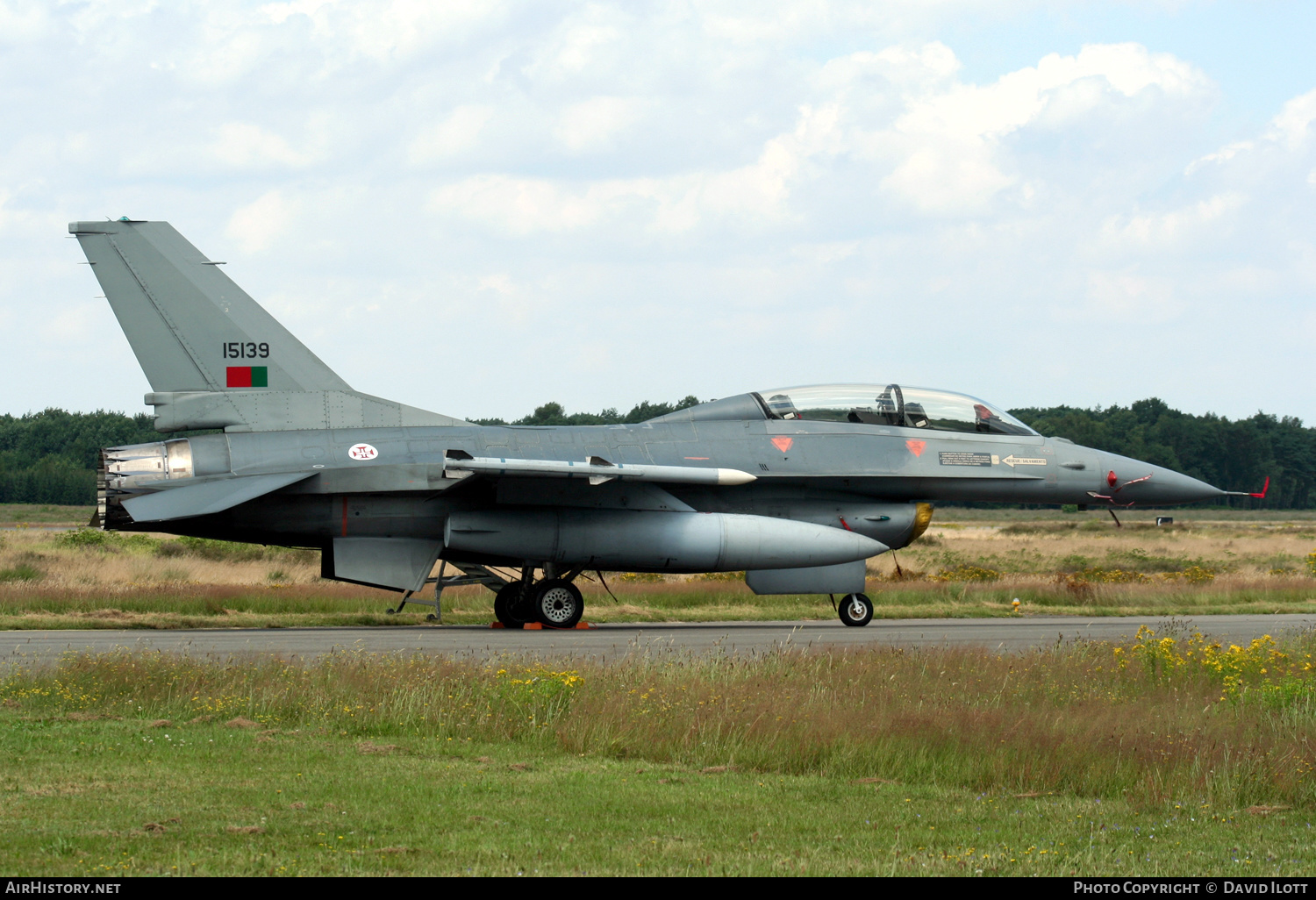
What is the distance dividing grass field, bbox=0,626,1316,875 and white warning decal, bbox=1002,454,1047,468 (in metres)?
7.52

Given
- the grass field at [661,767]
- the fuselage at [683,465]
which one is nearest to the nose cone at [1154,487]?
the fuselage at [683,465]

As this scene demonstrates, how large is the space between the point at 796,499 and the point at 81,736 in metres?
12.2

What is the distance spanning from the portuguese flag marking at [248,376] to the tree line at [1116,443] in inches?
1492

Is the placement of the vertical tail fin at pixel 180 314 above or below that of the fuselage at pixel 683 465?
above

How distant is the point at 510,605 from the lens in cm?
1877

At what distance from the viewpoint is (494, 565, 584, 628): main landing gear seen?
18.4m

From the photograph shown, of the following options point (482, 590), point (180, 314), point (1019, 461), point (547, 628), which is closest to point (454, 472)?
point (547, 628)

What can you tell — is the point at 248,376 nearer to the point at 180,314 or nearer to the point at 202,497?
the point at 180,314

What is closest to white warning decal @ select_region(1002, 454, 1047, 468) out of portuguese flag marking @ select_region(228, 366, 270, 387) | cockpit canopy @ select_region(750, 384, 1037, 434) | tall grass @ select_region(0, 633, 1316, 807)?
cockpit canopy @ select_region(750, 384, 1037, 434)

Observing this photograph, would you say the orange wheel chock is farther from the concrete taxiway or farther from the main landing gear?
the concrete taxiway

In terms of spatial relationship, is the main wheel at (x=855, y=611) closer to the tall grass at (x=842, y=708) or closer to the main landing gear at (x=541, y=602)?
the main landing gear at (x=541, y=602)

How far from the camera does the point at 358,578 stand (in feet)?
58.2

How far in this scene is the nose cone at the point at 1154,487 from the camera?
1991cm
